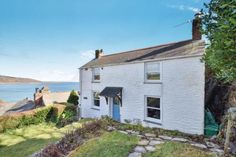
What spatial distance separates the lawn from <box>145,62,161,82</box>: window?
6.78 metres

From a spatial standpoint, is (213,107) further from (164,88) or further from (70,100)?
(70,100)

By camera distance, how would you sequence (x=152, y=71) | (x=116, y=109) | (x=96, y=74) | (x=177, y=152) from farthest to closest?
(x=96, y=74) < (x=116, y=109) < (x=152, y=71) < (x=177, y=152)

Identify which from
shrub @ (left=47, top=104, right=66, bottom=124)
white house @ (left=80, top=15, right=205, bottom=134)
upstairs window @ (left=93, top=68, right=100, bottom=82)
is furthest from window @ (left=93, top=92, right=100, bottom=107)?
shrub @ (left=47, top=104, right=66, bottom=124)

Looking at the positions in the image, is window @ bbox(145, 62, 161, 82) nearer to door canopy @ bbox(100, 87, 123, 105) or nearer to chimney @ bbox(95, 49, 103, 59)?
door canopy @ bbox(100, 87, 123, 105)

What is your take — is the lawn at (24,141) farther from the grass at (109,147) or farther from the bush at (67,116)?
the grass at (109,147)

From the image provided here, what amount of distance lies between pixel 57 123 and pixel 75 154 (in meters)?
15.5

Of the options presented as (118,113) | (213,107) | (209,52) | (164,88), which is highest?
(209,52)

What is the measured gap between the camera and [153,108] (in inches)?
540

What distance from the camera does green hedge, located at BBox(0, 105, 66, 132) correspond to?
56.8 feet

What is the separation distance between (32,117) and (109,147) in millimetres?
16200

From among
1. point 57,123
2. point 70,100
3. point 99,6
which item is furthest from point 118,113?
point 70,100

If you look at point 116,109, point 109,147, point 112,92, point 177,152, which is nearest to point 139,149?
point 109,147

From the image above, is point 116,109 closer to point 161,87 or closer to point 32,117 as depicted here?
point 161,87

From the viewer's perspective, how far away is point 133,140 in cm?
681
